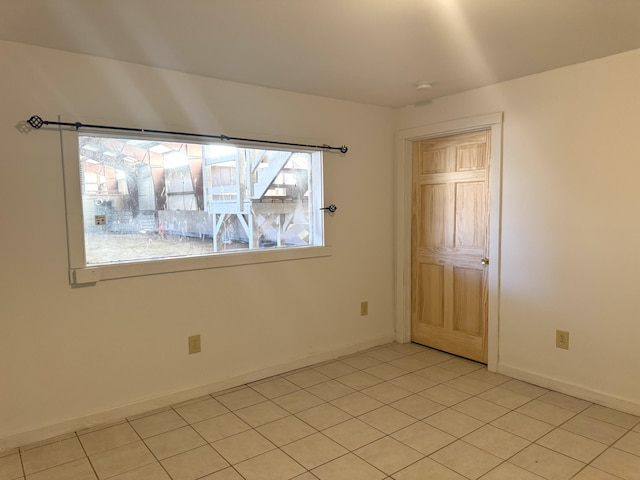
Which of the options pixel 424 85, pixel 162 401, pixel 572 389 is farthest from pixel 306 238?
pixel 572 389

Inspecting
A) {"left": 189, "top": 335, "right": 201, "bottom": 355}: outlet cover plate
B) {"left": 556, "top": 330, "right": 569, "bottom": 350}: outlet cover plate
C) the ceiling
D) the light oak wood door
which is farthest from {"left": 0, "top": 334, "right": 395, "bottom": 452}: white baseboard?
the ceiling

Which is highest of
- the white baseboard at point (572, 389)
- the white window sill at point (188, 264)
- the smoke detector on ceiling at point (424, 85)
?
the smoke detector on ceiling at point (424, 85)

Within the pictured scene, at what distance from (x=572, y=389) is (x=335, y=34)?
2.72 m

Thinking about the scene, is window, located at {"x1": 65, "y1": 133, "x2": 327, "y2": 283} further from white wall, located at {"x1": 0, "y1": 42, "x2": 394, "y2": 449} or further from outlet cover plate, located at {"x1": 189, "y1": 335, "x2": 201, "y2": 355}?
outlet cover plate, located at {"x1": 189, "y1": 335, "x2": 201, "y2": 355}

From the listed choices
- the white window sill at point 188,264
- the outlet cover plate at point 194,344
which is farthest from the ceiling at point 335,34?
the outlet cover plate at point 194,344

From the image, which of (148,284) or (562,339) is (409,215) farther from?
(148,284)

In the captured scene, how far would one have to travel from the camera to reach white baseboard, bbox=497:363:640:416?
2691 millimetres

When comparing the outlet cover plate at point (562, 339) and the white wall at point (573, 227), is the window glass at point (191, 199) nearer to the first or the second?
the white wall at point (573, 227)

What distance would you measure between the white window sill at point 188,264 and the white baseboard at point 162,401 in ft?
2.67

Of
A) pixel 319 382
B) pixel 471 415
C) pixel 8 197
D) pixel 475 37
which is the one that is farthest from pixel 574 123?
pixel 8 197

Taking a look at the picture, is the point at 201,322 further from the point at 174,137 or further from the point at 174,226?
the point at 174,137

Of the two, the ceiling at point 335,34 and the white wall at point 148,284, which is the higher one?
the ceiling at point 335,34

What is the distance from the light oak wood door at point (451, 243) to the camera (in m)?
3.50

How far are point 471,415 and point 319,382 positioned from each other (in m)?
1.08
